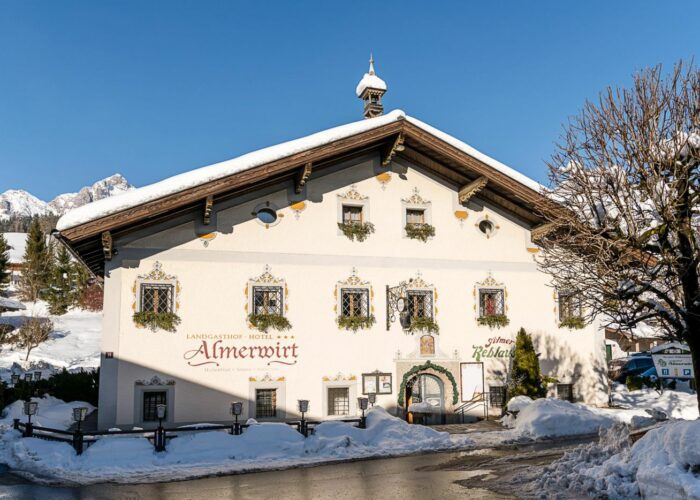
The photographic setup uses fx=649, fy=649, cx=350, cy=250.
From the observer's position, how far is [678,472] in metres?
8.97

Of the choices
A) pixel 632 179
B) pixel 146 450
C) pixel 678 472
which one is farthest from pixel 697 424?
pixel 146 450

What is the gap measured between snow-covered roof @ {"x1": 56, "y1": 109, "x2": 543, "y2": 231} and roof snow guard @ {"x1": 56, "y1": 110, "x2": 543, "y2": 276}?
0.9 inches

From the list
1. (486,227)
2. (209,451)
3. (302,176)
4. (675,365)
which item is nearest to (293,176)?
(302,176)

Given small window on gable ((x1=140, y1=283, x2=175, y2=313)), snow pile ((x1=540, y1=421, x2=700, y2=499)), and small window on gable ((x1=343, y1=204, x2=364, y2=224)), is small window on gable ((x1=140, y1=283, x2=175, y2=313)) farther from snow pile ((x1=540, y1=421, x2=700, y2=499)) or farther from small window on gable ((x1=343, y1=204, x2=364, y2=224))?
snow pile ((x1=540, y1=421, x2=700, y2=499))

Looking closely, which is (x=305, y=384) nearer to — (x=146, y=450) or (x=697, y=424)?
(x=146, y=450)

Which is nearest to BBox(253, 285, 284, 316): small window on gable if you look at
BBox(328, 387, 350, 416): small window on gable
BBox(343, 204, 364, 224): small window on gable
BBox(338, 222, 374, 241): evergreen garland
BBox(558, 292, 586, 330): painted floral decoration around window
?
BBox(338, 222, 374, 241): evergreen garland

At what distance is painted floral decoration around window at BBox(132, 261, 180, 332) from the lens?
17828 mm

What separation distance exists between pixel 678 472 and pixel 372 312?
1175 centimetres

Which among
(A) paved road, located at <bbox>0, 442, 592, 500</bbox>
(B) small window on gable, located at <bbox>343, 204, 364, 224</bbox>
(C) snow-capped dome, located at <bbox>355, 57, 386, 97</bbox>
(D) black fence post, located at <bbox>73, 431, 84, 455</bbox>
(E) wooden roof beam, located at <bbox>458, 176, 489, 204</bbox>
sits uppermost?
(C) snow-capped dome, located at <bbox>355, 57, 386, 97</bbox>

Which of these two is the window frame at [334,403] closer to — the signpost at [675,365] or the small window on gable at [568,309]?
the small window on gable at [568,309]

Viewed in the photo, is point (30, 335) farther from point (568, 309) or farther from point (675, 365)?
point (675, 365)

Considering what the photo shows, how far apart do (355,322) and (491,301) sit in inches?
191

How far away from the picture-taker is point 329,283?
19750 mm

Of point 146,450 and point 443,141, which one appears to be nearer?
point 146,450
